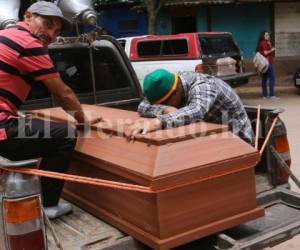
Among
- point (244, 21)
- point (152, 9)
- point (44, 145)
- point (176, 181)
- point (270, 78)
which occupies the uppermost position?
point (152, 9)

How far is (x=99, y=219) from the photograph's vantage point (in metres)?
2.85

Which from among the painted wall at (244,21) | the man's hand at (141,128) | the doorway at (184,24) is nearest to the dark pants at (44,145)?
the man's hand at (141,128)

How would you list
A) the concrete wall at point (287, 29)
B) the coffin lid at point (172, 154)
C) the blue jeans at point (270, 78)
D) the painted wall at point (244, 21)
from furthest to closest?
the painted wall at point (244, 21) → the concrete wall at point (287, 29) → the blue jeans at point (270, 78) → the coffin lid at point (172, 154)

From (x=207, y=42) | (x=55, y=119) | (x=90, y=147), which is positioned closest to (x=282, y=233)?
(x=90, y=147)

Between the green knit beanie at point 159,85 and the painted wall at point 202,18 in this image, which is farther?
the painted wall at point 202,18

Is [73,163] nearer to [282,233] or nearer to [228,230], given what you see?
[228,230]

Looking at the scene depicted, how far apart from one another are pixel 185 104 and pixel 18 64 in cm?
104

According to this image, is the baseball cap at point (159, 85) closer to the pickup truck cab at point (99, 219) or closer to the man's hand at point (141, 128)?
the man's hand at point (141, 128)

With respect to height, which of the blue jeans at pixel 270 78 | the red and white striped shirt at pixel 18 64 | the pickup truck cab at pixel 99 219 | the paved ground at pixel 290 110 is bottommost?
the paved ground at pixel 290 110

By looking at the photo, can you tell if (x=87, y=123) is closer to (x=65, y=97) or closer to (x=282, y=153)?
(x=65, y=97)

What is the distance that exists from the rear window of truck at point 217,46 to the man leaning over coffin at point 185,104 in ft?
26.6

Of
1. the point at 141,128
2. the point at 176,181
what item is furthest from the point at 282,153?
the point at 176,181

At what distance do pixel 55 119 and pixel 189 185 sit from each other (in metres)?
1.30

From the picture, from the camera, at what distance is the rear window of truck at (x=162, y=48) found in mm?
11617
